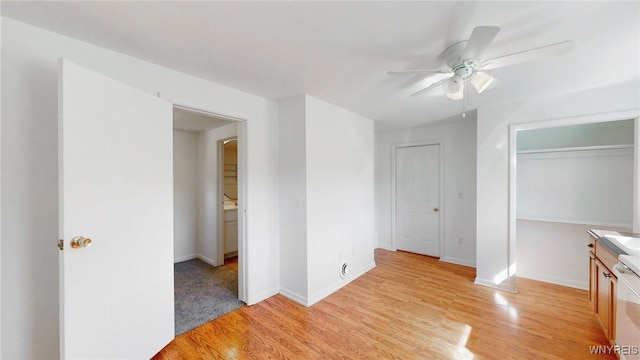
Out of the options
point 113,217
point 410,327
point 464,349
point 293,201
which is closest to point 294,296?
point 293,201

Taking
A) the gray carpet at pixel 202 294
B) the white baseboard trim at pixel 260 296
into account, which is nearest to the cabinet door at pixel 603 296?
the white baseboard trim at pixel 260 296

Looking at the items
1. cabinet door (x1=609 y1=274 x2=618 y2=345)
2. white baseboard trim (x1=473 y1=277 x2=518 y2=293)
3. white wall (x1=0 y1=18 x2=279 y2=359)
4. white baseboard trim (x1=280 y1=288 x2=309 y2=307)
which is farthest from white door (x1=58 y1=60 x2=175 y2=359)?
white baseboard trim (x1=473 y1=277 x2=518 y2=293)

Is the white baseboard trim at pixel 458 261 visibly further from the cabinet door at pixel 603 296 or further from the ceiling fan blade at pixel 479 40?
the ceiling fan blade at pixel 479 40

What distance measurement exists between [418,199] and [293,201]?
2.55 meters

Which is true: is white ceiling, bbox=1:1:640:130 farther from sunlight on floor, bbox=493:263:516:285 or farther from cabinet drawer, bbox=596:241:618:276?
sunlight on floor, bbox=493:263:516:285

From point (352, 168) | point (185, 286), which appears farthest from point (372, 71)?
point (185, 286)

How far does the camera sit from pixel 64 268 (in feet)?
4.20

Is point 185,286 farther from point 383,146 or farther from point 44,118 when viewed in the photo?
point 383,146

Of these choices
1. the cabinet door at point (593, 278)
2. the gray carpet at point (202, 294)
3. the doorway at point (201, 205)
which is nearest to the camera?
the cabinet door at point (593, 278)

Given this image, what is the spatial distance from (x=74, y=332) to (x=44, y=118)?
4.07ft

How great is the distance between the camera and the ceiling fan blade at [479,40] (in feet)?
3.77

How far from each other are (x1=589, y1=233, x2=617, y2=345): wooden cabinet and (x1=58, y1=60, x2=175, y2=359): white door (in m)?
3.22

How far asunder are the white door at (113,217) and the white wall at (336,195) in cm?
131

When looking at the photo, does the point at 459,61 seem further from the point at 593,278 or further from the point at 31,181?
the point at 31,181
